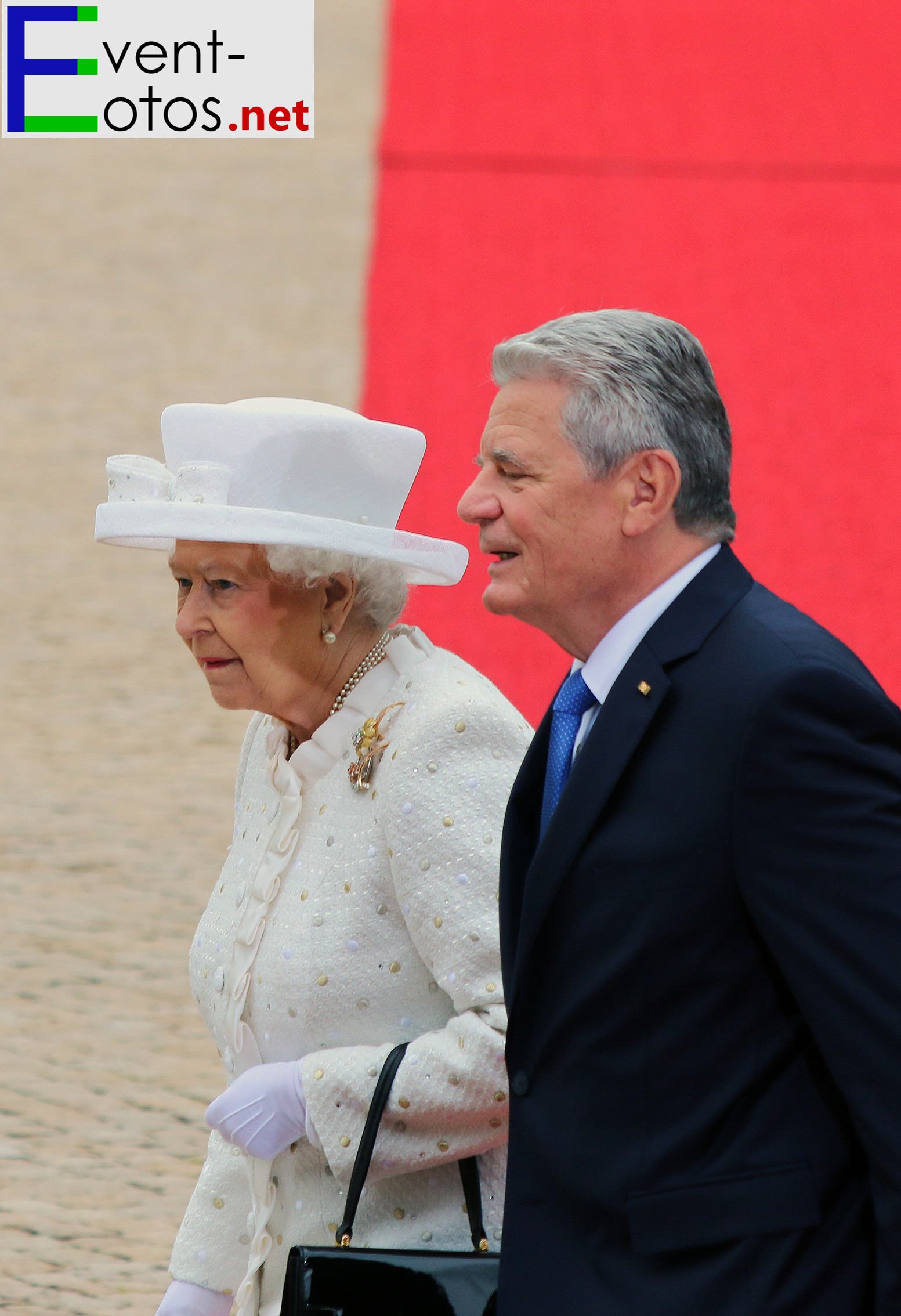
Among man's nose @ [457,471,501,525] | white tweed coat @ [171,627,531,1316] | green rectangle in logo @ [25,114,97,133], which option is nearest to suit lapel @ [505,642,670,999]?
man's nose @ [457,471,501,525]

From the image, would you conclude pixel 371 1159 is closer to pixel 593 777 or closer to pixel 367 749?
pixel 367 749

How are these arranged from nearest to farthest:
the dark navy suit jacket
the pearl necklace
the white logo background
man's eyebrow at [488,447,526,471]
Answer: the dark navy suit jacket, man's eyebrow at [488,447,526,471], the pearl necklace, the white logo background

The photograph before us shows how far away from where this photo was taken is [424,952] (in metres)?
2.29

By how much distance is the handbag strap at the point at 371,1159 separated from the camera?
2.22m

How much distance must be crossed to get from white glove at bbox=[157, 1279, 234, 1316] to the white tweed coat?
34mm

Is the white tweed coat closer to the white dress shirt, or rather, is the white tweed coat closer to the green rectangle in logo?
the white dress shirt

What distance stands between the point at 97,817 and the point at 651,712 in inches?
217

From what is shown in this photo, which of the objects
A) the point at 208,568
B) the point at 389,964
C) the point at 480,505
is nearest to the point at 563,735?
the point at 480,505

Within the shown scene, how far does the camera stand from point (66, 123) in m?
15.3

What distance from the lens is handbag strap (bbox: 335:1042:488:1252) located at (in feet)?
7.29

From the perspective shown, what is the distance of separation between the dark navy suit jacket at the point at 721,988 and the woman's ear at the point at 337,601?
810 mm

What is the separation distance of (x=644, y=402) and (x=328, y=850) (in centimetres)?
86

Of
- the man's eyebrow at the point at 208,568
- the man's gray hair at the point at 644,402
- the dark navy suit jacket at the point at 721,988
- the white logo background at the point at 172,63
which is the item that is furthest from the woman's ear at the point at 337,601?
the white logo background at the point at 172,63

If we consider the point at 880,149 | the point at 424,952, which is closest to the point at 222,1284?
the point at 424,952
